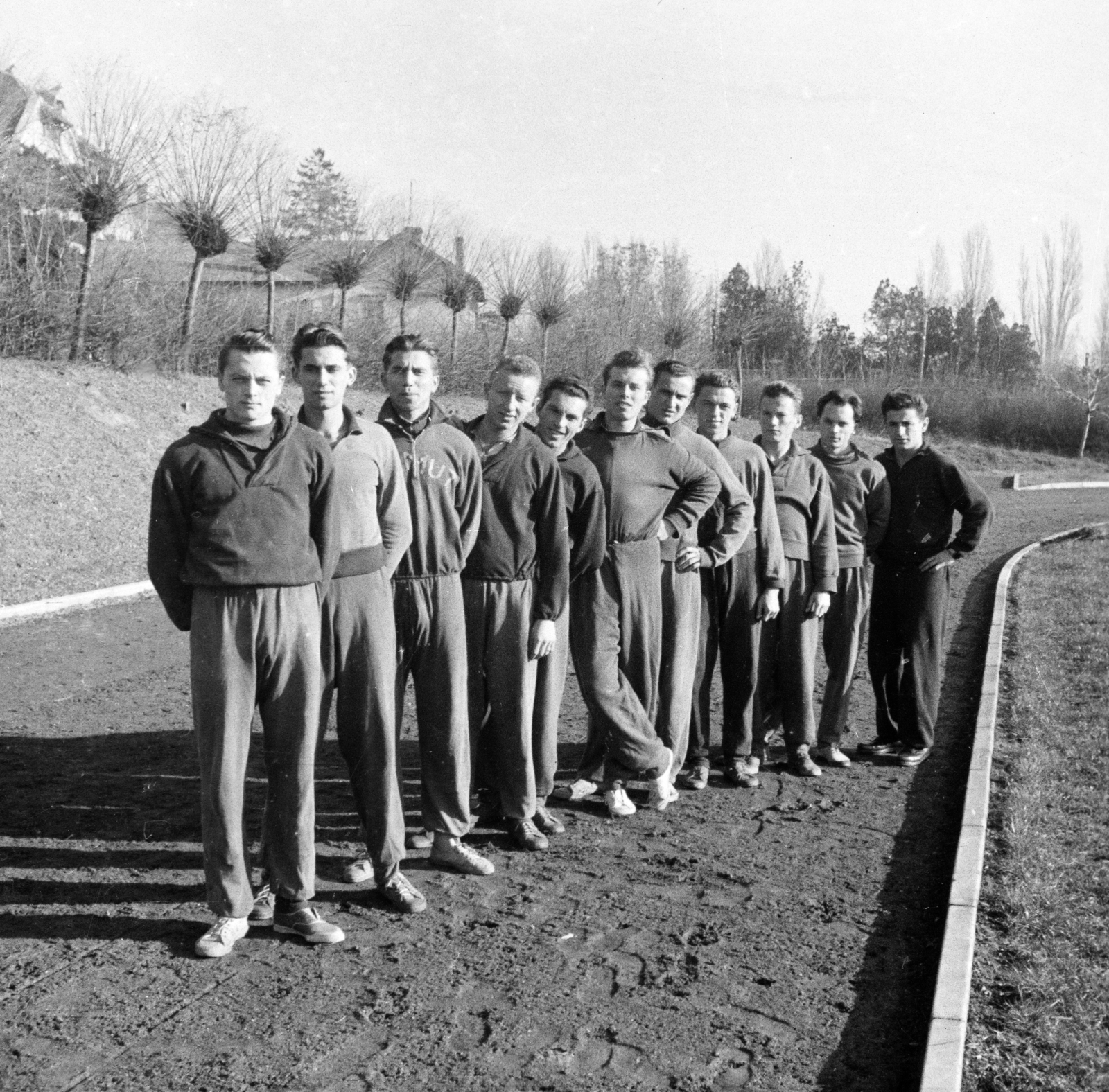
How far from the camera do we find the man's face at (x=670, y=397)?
6.14m

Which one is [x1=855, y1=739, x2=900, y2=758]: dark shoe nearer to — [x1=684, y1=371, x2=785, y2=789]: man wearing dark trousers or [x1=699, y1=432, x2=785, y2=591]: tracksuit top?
[x1=684, y1=371, x2=785, y2=789]: man wearing dark trousers

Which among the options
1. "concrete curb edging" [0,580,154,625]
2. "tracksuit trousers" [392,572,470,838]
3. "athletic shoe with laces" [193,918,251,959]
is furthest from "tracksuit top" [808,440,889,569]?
"concrete curb edging" [0,580,154,625]

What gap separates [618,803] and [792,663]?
137 cm

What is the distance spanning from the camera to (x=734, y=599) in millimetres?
6441

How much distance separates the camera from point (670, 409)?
6.15m

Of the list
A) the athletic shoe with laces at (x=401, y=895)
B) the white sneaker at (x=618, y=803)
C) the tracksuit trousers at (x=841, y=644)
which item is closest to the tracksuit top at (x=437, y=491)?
the athletic shoe with laces at (x=401, y=895)

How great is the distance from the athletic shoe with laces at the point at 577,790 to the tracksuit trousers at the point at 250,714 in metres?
2.10

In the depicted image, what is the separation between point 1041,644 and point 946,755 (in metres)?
4.21

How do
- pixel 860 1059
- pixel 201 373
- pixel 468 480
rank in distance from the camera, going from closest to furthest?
pixel 860 1059 → pixel 468 480 → pixel 201 373

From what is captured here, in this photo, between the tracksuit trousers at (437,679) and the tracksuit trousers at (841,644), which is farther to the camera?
the tracksuit trousers at (841,644)

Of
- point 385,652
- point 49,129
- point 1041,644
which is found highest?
point 49,129

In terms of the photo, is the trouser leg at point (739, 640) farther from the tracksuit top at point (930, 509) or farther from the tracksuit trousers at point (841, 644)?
the tracksuit top at point (930, 509)

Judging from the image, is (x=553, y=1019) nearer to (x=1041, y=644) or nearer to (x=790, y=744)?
(x=790, y=744)

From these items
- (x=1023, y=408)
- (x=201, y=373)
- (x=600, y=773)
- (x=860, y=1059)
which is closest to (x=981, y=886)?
(x=860, y=1059)
